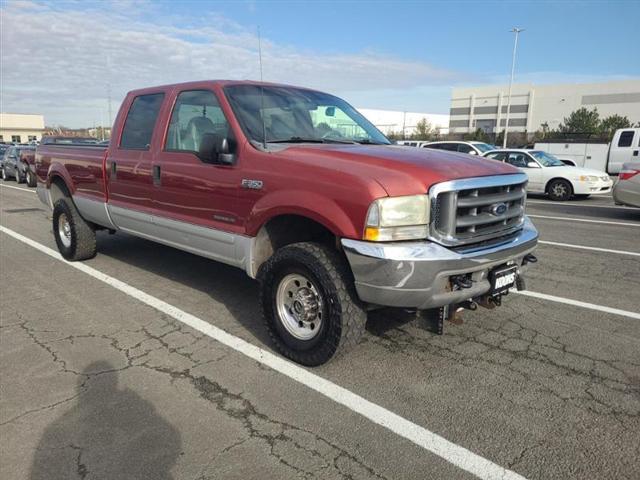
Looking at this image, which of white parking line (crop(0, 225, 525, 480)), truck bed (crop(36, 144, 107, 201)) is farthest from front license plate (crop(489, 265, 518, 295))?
truck bed (crop(36, 144, 107, 201))

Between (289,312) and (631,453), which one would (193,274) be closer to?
(289,312)

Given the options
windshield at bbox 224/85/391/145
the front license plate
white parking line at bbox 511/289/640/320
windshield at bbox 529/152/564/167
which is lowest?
white parking line at bbox 511/289/640/320

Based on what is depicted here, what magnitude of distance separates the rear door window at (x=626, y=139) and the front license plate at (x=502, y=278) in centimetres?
1968

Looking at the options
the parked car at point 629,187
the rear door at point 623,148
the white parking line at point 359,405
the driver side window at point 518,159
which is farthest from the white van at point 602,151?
the white parking line at point 359,405

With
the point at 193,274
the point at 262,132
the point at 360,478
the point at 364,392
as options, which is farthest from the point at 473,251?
the point at 193,274

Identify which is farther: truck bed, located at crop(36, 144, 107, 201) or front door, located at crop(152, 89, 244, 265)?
truck bed, located at crop(36, 144, 107, 201)

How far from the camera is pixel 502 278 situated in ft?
11.4

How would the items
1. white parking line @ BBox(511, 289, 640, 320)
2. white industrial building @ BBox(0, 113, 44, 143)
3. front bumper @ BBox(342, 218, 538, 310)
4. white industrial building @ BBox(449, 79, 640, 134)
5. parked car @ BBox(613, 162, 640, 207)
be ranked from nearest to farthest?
front bumper @ BBox(342, 218, 538, 310) < white parking line @ BBox(511, 289, 640, 320) < parked car @ BBox(613, 162, 640, 207) < white industrial building @ BBox(449, 79, 640, 134) < white industrial building @ BBox(0, 113, 44, 143)

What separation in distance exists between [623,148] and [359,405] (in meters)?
20.9

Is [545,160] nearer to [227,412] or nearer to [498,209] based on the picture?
[498,209]

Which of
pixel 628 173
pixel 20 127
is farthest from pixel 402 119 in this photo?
pixel 628 173

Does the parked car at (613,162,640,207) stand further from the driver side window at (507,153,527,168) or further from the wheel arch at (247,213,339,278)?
the wheel arch at (247,213,339,278)

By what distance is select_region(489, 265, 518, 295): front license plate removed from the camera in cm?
341

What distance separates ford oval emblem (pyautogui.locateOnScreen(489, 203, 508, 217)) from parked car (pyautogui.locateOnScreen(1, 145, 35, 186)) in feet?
69.2
